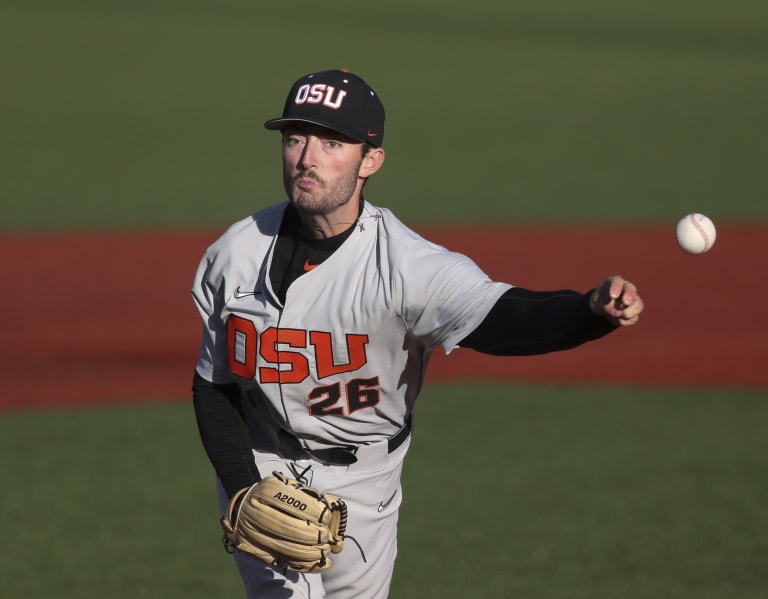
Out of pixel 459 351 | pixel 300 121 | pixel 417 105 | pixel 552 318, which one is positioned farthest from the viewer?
pixel 417 105

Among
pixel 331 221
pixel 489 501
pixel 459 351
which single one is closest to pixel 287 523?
pixel 331 221

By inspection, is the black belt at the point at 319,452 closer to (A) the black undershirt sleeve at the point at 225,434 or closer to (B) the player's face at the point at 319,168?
(A) the black undershirt sleeve at the point at 225,434

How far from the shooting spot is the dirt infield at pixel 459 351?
30.5 feet

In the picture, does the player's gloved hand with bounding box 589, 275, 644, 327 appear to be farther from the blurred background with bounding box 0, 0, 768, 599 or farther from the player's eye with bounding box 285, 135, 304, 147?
the blurred background with bounding box 0, 0, 768, 599

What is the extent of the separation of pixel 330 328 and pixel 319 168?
0.49 meters

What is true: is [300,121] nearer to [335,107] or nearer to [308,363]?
[335,107]

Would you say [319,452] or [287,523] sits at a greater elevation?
[319,452]

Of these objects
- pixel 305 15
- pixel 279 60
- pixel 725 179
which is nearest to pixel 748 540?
pixel 725 179

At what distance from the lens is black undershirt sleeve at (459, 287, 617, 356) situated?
3.00 m

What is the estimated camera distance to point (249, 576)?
148 inches

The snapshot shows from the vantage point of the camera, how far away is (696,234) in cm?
332

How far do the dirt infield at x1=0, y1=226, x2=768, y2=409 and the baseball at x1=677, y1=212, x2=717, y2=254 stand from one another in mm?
5960

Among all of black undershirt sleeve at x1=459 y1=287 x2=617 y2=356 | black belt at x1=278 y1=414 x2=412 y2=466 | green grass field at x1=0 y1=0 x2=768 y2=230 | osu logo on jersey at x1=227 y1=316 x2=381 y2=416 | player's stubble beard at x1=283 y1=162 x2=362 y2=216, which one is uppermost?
green grass field at x1=0 y1=0 x2=768 y2=230

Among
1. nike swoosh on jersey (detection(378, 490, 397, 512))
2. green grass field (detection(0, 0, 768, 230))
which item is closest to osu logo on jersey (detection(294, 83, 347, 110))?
nike swoosh on jersey (detection(378, 490, 397, 512))
